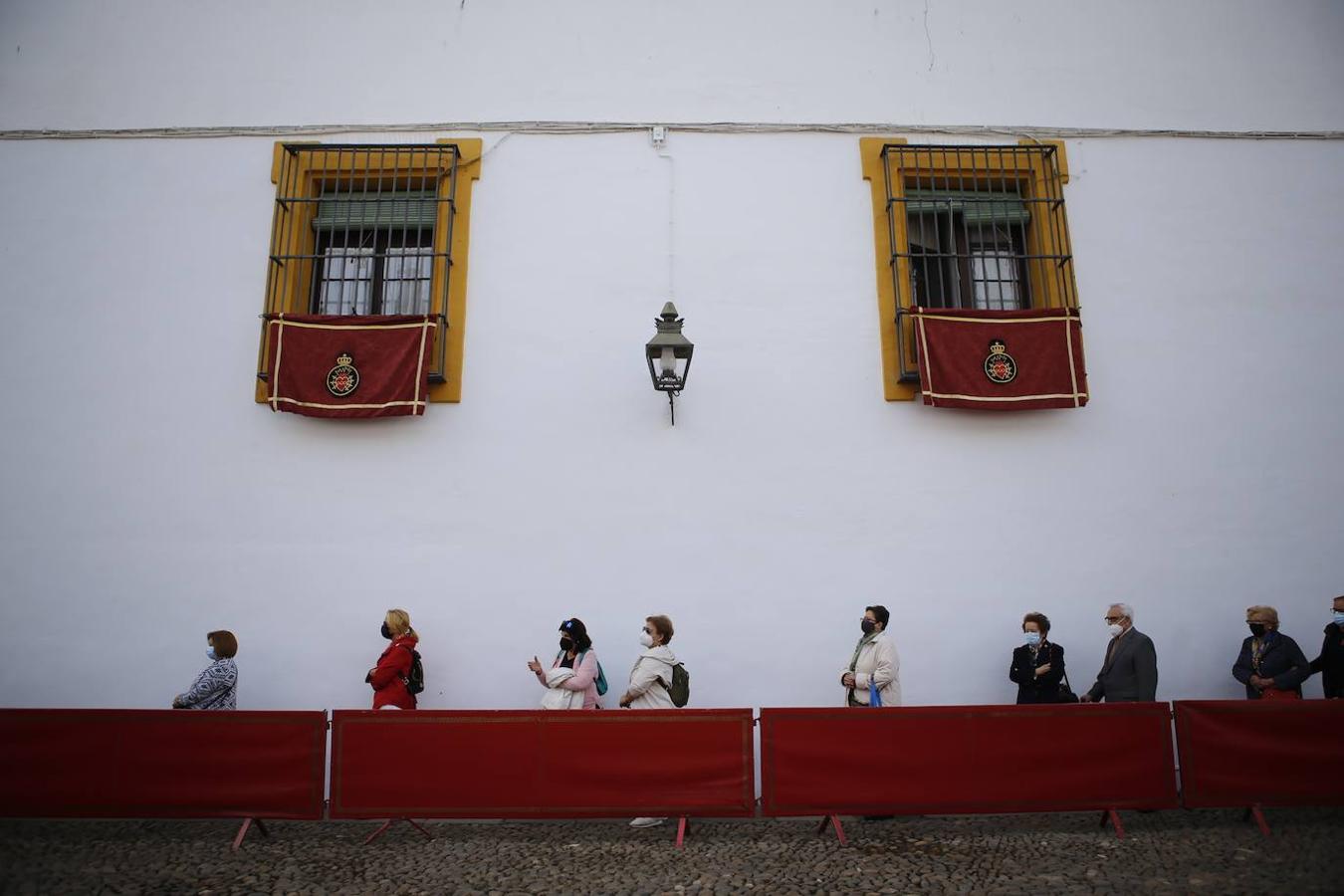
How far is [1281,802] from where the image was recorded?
5250 mm

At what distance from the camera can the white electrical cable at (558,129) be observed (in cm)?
750

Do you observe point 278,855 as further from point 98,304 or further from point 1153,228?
point 1153,228

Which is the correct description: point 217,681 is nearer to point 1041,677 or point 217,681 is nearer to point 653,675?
point 653,675

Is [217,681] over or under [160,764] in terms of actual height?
over

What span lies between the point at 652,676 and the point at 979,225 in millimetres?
4757

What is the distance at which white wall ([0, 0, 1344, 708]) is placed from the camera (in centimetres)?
667

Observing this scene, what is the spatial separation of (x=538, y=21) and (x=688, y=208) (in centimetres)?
219

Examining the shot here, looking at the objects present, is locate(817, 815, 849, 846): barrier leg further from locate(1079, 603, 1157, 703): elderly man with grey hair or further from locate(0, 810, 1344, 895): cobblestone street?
locate(1079, 603, 1157, 703): elderly man with grey hair

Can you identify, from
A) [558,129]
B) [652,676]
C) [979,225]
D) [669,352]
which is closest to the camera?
[652,676]

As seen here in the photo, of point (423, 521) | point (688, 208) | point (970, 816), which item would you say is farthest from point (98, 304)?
point (970, 816)

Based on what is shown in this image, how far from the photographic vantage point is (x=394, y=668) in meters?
6.02

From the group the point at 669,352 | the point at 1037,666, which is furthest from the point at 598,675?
the point at 1037,666

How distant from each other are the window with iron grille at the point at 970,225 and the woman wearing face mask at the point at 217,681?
550 centimetres

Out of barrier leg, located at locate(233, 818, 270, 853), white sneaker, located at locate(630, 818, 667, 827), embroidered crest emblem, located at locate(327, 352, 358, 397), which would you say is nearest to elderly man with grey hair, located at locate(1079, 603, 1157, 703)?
white sneaker, located at locate(630, 818, 667, 827)
